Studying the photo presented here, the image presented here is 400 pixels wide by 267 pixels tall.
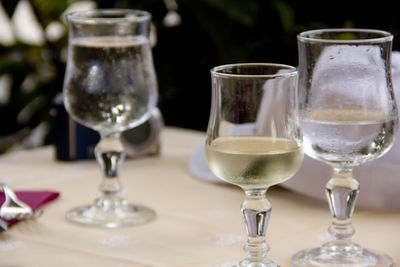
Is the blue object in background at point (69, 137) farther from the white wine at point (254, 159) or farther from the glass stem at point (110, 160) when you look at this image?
the white wine at point (254, 159)

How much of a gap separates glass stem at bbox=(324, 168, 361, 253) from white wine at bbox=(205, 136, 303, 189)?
12cm

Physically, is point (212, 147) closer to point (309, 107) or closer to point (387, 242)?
point (309, 107)

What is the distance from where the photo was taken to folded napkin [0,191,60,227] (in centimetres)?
117

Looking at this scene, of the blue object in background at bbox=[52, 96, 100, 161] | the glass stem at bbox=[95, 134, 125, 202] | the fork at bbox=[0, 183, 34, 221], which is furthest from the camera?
the blue object in background at bbox=[52, 96, 100, 161]

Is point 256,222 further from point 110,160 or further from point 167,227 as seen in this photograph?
point 110,160

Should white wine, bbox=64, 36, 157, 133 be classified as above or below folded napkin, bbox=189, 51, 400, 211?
above

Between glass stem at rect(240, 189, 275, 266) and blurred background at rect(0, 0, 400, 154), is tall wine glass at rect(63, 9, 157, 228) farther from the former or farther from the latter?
blurred background at rect(0, 0, 400, 154)

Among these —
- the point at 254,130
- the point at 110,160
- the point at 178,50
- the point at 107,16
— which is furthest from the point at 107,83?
the point at 178,50

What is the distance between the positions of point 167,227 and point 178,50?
124 centimetres

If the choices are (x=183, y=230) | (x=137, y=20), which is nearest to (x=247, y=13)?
(x=137, y=20)

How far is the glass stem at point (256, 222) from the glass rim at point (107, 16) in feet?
1.37

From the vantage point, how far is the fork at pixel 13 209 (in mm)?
1076

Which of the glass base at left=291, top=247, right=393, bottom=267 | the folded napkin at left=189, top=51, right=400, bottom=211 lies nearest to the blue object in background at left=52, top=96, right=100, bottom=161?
the folded napkin at left=189, top=51, right=400, bottom=211

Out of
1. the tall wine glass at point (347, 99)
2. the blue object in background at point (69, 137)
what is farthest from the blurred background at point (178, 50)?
the tall wine glass at point (347, 99)
